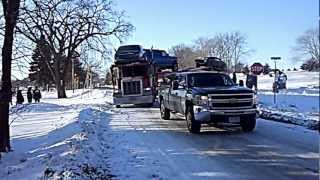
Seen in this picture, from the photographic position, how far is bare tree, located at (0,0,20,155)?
13.6m

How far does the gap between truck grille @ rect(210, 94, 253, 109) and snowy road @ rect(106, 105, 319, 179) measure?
856 mm

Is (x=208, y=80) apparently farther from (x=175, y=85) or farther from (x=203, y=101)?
(x=203, y=101)

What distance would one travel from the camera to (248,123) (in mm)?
16969

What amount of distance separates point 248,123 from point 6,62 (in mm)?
7627

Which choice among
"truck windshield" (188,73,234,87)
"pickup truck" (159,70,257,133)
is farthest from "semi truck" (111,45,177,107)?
"pickup truck" (159,70,257,133)

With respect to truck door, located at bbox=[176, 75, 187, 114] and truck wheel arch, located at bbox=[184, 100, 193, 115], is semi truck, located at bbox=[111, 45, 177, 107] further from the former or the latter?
truck wheel arch, located at bbox=[184, 100, 193, 115]

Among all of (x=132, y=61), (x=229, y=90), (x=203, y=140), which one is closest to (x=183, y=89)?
(x=229, y=90)

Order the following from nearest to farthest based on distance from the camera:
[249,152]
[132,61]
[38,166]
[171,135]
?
[38,166]
[249,152]
[171,135]
[132,61]

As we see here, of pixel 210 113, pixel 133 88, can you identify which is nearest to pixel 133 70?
pixel 133 88

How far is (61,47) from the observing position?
57.3m

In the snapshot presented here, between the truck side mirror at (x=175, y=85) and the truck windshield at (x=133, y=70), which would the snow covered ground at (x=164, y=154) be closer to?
the truck side mirror at (x=175, y=85)

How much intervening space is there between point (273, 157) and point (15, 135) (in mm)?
10519

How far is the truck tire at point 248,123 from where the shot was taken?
16.7 metres

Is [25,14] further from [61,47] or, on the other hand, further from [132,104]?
[61,47]
